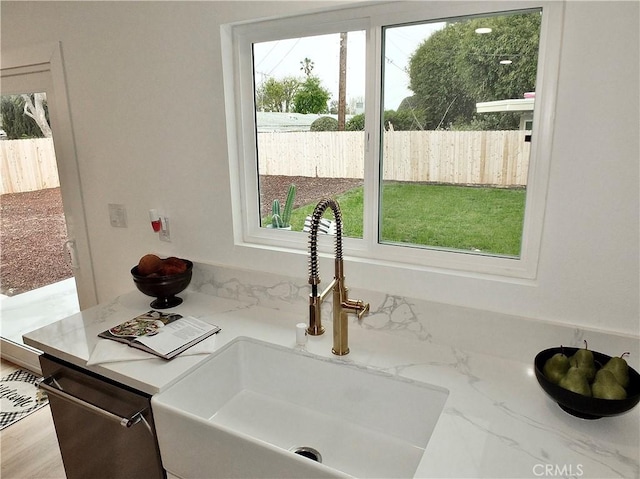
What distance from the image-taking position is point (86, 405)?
1350 millimetres

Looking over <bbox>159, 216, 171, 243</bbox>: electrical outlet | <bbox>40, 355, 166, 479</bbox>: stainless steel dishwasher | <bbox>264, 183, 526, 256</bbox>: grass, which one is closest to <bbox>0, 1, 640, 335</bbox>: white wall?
<bbox>159, 216, 171, 243</bbox>: electrical outlet

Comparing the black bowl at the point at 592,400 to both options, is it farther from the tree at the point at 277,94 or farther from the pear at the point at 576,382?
the tree at the point at 277,94

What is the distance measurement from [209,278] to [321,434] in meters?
0.82

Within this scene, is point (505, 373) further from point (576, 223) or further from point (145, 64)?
point (145, 64)

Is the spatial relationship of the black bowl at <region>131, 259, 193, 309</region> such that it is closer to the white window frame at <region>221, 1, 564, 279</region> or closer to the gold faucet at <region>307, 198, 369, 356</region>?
the white window frame at <region>221, 1, 564, 279</region>

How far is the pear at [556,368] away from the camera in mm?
1031

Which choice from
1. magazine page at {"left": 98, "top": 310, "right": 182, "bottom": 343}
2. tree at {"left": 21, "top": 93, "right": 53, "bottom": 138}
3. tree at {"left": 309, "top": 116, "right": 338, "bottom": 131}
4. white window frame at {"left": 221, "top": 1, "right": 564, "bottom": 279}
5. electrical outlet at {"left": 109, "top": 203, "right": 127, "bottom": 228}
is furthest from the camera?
tree at {"left": 21, "top": 93, "right": 53, "bottom": 138}

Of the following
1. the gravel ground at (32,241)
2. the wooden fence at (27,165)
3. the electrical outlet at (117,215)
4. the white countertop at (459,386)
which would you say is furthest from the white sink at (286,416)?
the wooden fence at (27,165)

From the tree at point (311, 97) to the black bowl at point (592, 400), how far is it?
108cm

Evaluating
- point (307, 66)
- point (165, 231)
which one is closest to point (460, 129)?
point (307, 66)

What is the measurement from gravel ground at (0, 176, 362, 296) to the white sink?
56.2 inches

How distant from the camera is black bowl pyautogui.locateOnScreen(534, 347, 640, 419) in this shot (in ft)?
3.05

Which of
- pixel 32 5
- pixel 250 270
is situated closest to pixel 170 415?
pixel 250 270

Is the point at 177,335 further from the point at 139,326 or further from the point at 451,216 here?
the point at 451,216
